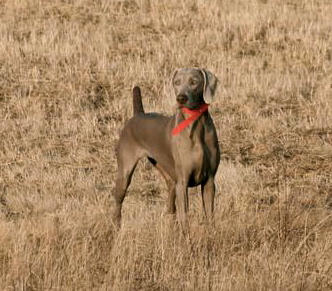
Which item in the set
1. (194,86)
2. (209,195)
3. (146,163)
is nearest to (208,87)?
(194,86)

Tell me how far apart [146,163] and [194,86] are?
2891 mm

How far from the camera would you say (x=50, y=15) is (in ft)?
49.2

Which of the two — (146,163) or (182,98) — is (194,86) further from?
(146,163)

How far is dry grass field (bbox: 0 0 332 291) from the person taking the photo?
5.41 m

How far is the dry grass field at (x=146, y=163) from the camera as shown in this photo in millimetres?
5406

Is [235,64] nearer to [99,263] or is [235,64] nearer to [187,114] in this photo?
[187,114]

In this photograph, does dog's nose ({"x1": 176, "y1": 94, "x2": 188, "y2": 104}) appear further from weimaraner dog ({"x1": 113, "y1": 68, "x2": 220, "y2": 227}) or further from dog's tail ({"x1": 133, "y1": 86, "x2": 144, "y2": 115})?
dog's tail ({"x1": 133, "y1": 86, "x2": 144, "y2": 115})

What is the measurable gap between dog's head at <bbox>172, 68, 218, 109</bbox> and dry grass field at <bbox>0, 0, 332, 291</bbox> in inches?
15.1

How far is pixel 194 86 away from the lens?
6289mm

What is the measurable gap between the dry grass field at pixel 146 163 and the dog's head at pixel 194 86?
383 mm

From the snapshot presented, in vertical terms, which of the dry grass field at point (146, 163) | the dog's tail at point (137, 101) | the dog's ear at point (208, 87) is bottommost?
the dry grass field at point (146, 163)

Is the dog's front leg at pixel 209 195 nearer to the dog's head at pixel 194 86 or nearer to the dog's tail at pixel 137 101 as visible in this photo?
the dog's head at pixel 194 86

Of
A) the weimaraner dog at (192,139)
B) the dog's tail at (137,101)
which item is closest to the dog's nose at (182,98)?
the weimaraner dog at (192,139)

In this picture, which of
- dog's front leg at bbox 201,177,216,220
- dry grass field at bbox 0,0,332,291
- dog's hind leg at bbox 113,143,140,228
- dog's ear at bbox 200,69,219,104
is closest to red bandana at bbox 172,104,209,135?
dog's ear at bbox 200,69,219,104
